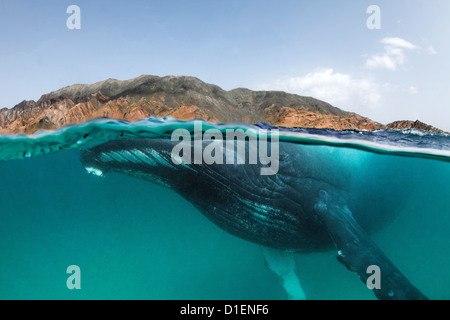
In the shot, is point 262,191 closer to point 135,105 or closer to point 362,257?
point 362,257

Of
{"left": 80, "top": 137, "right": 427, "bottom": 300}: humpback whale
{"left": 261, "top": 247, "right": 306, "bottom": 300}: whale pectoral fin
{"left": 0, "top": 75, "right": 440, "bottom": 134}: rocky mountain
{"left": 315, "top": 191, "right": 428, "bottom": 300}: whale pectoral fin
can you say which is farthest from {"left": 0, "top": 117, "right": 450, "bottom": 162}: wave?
{"left": 261, "top": 247, "right": 306, "bottom": 300}: whale pectoral fin

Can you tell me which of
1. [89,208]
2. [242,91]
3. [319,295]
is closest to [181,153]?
[242,91]

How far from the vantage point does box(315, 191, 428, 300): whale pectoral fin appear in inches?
160

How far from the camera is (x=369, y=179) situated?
24.4 ft

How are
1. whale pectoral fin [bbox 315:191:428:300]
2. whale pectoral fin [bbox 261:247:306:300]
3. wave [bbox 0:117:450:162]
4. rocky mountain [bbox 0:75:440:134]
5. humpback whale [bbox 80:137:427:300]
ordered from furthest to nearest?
whale pectoral fin [bbox 261:247:306:300] → wave [bbox 0:117:450:162] → rocky mountain [bbox 0:75:440:134] → humpback whale [bbox 80:137:427:300] → whale pectoral fin [bbox 315:191:428:300]

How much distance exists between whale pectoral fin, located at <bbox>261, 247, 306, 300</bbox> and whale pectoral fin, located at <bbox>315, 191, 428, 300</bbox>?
2539mm

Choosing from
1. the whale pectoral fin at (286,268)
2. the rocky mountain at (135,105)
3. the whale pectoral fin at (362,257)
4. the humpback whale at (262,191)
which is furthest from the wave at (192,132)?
the whale pectoral fin at (286,268)

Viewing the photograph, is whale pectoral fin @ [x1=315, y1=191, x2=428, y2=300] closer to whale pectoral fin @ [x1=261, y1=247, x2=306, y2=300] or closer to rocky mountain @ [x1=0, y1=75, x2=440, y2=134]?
whale pectoral fin @ [x1=261, y1=247, x2=306, y2=300]

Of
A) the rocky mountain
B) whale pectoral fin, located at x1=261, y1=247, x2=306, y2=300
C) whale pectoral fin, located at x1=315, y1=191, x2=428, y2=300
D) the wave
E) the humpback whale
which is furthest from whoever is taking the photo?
whale pectoral fin, located at x1=261, y1=247, x2=306, y2=300

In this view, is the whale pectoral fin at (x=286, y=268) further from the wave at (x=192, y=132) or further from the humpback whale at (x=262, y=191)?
the wave at (x=192, y=132)

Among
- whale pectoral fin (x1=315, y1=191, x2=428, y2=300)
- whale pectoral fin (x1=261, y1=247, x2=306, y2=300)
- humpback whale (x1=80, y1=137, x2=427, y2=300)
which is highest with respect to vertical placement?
humpback whale (x1=80, y1=137, x2=427, y2=300)

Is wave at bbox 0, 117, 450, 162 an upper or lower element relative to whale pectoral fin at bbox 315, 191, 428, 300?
upper

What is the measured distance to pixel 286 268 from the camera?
23.8 ft
